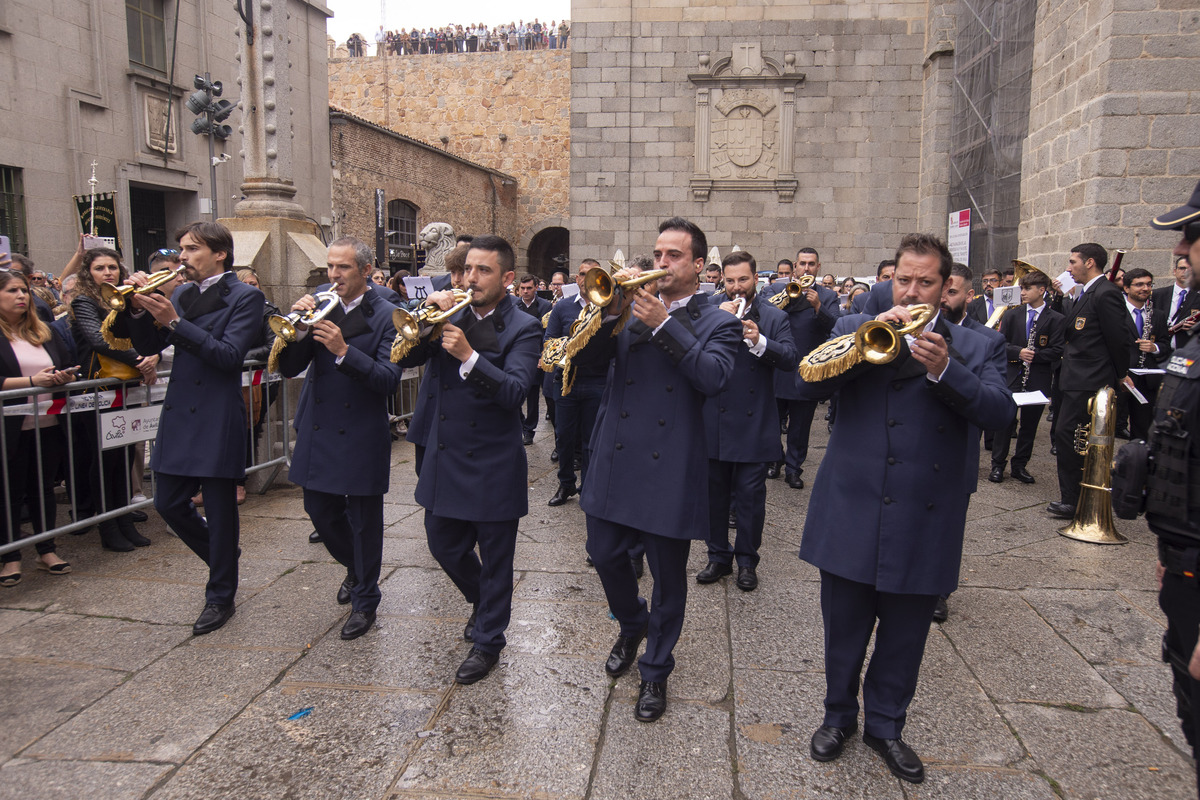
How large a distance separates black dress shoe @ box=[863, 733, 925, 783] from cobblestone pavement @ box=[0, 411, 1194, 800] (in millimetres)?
59

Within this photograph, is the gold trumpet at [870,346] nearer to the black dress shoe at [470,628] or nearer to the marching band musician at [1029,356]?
the black dress shoe at [470,628]

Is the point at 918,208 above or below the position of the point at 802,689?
above

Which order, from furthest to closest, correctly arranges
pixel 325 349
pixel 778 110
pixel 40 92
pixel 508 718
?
1. pixel 778 110
2. pixel 40 92
3. pixel 325 349
4. pixel 508 718

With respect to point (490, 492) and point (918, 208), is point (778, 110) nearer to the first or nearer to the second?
point (918, 208)

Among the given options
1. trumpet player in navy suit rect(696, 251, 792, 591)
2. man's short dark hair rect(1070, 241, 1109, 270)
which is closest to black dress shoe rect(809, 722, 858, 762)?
trumpet player in navy suit rect(696, 251, 792, 591)

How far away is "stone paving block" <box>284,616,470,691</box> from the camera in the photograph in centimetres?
361

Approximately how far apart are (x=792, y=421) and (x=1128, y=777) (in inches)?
180

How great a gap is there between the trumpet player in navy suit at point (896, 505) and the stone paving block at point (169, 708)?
8.00ft

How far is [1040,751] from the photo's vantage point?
122 inches

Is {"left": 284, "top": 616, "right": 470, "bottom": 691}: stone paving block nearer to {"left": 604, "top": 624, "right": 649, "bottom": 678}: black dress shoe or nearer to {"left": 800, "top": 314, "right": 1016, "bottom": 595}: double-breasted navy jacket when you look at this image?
{"left": 604, "top": 624, "right": 649, "bottom": 678}: black dress shoe

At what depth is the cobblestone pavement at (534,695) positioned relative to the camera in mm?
2898

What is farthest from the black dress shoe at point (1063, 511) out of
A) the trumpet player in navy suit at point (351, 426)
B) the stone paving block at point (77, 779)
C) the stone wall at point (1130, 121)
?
the stone paving block at point (77, 779)

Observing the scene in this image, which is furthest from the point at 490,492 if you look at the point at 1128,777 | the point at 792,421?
the point at 792,421

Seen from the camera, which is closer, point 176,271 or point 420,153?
point 176,271
